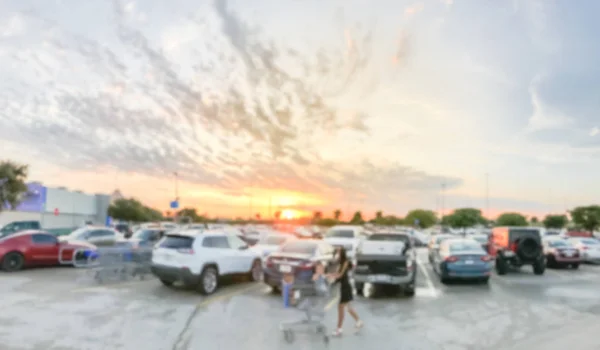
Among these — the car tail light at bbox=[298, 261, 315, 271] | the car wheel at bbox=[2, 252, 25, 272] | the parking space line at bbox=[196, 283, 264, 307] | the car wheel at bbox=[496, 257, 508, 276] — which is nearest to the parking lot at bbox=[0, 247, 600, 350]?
the parking space line at bbox=[196, 283, 264, 307]

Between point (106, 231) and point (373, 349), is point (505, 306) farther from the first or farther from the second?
point (106, 231)

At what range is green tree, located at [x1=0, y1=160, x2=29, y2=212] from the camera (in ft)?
145

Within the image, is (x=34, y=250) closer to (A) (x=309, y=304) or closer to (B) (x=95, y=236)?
(B) (x=95, y=236)

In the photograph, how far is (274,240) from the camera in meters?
20.7

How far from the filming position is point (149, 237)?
2181 centimetres

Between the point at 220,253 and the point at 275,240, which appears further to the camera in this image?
the point at 275,240

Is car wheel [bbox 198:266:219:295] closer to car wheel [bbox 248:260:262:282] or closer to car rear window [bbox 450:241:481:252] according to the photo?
car wheel [bbox 248:260:262:282]

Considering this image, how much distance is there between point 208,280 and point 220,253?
105 cm

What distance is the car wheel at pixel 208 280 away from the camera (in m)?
14.2

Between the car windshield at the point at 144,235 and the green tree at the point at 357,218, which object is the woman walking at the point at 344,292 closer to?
the car windshield at the point at 144,235

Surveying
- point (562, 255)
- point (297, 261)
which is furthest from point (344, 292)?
point (562, 255)

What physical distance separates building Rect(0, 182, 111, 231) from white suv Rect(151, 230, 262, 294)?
1951 inches

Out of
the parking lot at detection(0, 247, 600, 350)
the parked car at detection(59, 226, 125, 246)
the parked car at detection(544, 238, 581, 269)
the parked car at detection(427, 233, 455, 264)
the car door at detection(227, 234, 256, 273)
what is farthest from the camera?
the parked car at detection(544, 238, 581, 269)

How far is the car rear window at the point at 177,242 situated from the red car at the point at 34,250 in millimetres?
7509
